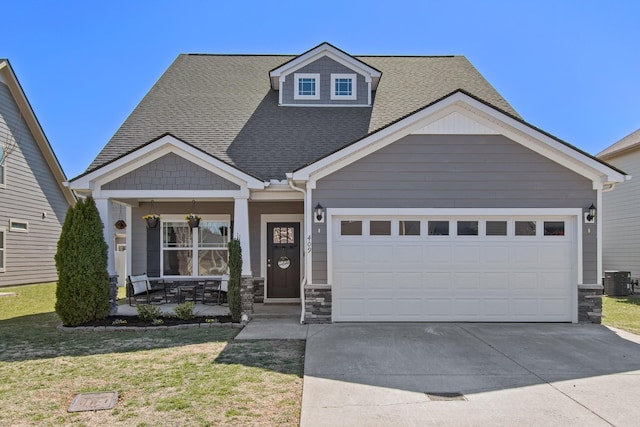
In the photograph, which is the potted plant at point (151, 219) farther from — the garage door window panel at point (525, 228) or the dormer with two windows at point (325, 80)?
the garage door window panel at point (525, 228)

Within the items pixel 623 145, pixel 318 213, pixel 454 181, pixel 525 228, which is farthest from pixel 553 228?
pixel 623 145

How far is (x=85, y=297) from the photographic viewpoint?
30.7 ft

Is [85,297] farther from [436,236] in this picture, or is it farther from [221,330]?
[436,236]

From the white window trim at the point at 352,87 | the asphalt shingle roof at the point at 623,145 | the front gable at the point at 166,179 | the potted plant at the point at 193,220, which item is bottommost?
the potted plant at the point at 193,220

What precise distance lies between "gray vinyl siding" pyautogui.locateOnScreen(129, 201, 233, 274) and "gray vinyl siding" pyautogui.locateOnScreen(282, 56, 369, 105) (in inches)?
140

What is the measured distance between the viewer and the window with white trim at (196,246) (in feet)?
42.3

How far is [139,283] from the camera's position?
1200 centimetres

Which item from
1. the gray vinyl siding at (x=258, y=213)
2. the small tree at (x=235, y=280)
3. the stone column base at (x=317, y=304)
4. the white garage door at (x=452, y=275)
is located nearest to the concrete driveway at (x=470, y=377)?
the stone column base at (x=317, y=304)

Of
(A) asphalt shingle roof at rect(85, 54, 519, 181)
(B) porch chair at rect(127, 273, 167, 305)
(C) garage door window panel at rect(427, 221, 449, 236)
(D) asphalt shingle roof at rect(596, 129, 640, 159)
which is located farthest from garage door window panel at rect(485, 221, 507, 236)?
(D) asphalt shingle roof at rect(596, 129, 640, 159)

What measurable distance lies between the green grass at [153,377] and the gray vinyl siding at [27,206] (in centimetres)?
910

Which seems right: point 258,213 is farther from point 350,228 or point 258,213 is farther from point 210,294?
point 350,228

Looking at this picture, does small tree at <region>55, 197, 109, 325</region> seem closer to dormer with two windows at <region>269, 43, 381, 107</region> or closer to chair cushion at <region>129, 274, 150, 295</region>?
chair cushion at <region>129, 274, 150, 295</region>

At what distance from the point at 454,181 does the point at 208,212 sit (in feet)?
21.3

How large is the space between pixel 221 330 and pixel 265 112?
6.69 m
